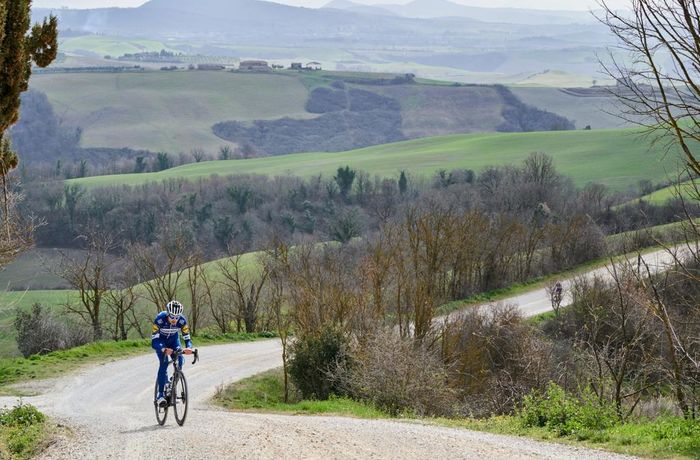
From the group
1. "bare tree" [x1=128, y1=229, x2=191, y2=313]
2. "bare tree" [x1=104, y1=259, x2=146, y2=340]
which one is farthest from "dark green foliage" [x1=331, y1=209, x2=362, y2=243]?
"bare tree" [x1=104, y1=259, x2=146, y2=340]

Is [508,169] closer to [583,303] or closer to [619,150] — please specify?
[619,150]

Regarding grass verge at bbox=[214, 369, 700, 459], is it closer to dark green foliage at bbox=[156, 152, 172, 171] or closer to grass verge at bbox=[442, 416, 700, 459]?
grass verge at bbox=[442, 416, 700, 459]

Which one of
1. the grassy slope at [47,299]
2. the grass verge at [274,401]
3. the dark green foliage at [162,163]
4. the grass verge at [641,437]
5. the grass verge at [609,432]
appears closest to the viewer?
the grass verge at [641,437]

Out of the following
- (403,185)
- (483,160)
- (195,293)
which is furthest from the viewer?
(483,160)

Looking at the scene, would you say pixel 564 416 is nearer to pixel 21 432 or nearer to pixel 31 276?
pixel 21 432

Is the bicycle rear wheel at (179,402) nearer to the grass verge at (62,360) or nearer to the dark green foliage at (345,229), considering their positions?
the grass verge at (62,360)

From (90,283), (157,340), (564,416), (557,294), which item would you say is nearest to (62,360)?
(90,283)

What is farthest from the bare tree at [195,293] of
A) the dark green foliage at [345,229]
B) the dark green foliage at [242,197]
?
the dark green foliage at [242,197]

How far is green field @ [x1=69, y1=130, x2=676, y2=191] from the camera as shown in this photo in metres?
137

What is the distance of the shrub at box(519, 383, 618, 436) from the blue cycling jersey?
272 inches

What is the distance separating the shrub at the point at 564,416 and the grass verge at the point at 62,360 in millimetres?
16399

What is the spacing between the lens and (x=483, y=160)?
534 ft

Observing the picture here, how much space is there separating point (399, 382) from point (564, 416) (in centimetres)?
830

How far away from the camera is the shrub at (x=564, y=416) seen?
1816cm
